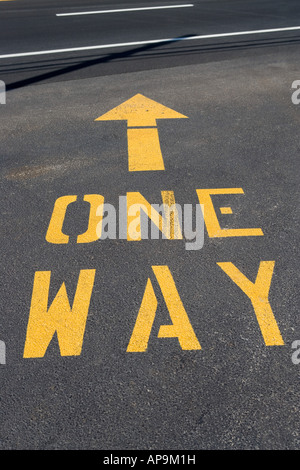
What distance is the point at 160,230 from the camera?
561cm

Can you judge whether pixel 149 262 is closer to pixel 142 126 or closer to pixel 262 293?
pixel 262 293

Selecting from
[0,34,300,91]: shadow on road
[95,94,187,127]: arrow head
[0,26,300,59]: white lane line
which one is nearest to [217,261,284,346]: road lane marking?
[95,94,187,127]: arrow head

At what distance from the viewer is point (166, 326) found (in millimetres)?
4348

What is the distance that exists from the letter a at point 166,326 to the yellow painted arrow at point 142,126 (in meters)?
2.49

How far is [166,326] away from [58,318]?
2.97ft

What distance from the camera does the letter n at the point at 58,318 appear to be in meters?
4.18

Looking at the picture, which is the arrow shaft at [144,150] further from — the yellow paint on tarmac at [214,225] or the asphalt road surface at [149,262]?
the yellow paint on tarmac at [214,225]

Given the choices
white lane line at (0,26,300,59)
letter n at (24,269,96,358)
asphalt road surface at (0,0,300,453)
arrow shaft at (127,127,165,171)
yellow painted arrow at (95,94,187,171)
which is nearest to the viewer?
asphalt road surface at (0,0,300,453)

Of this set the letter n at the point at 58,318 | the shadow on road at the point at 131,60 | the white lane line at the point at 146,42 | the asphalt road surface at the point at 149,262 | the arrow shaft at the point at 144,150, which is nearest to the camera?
the asphalt road surface at the point at 149,262

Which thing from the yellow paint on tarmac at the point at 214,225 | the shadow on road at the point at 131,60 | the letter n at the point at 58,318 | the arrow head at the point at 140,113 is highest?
the shadow on road at the point at 131,60

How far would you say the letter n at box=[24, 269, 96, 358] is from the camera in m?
4.18

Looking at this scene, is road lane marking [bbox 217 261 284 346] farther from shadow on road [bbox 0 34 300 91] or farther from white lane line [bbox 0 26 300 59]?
white lane line [bbox 0 26 300 59]

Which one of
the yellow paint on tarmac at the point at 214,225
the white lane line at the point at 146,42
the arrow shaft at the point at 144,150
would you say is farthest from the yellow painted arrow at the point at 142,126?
the white lane line at the point at 146,42

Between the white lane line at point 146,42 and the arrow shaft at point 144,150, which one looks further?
the white lane line at point 146,42
